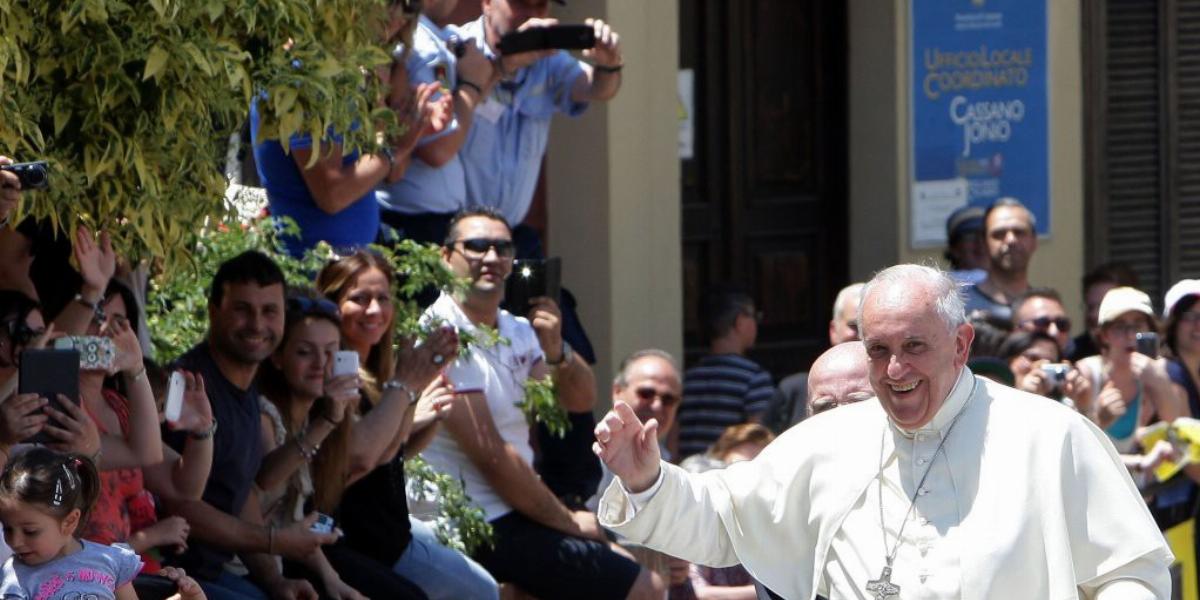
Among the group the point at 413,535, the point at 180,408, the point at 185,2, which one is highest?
the point at 185,2

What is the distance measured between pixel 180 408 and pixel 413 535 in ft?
4.74

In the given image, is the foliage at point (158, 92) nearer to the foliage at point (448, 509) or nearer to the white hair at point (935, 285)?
the white hair at point (935, 285)

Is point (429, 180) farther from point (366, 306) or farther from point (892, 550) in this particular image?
point (892, 550)

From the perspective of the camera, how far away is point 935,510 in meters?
4.66

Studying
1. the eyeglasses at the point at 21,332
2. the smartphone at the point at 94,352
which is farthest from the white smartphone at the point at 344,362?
the eyeglasses at the point at 21,332

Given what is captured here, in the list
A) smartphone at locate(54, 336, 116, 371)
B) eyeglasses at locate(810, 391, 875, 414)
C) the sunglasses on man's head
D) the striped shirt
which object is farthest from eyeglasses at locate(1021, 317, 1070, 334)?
smartphone at locate(54, 336, 116, 371)

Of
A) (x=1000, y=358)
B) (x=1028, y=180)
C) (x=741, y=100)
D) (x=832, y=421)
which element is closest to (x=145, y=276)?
(x=832, y=421)

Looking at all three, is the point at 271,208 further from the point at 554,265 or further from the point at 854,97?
the point at 854,97

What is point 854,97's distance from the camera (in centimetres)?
1173

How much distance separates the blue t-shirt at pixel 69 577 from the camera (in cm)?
503

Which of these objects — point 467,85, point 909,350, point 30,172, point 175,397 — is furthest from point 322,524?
point 909,350

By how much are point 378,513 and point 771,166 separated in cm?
521

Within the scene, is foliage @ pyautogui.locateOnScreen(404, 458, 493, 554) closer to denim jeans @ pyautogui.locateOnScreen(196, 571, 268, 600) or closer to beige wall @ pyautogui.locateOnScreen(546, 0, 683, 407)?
denim jeans @ pyautogui.locateOnScreen(196, 571, 268, 600)

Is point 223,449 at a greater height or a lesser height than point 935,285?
lesser
